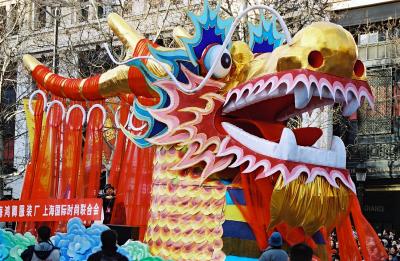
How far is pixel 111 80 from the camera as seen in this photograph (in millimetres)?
8773

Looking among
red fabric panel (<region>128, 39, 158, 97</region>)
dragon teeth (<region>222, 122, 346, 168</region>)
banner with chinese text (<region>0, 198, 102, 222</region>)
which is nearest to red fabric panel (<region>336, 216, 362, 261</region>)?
dragon teeth (<region>222, 122, 346, 168</region>)

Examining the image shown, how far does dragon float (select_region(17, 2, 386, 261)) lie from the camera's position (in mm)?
6707

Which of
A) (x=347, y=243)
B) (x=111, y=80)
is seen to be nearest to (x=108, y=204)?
(x=111, y=80)

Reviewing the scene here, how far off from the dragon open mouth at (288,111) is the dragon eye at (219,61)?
32 cm

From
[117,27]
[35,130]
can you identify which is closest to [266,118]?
[117,27]

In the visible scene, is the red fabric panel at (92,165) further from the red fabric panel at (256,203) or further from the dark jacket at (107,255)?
the dark jacket at (107,255)

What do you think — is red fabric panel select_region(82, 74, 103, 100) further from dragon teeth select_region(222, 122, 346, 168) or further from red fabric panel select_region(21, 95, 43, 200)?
dragon teeth select_region(222, 122, 346, 168)

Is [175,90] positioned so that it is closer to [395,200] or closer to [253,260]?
[253,260]

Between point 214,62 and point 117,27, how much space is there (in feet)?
7.63

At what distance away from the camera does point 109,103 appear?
10.0 meters

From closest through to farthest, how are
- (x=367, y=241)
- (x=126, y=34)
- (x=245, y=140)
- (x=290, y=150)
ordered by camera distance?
1. (x=290, y=150)
2. (x=245, y=140)
3. (x=367, y=241)
4. (x=126, y=34)

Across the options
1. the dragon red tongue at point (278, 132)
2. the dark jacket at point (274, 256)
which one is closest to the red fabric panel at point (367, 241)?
the dragon red tongue at point (278, 132)

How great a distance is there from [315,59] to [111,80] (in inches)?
118

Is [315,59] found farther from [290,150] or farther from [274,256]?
[274,256]
